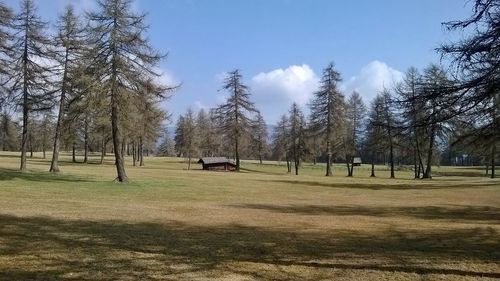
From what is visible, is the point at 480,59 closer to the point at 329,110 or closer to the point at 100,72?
the point at 100,72

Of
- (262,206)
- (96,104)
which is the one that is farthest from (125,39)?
(262,206)

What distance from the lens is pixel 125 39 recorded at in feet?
94.0

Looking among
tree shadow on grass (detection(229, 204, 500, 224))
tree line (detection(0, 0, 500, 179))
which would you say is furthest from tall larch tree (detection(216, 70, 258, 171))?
tree shadow on grass (detection(229, 204, 500, 224))

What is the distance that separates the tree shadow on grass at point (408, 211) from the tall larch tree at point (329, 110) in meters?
37.4

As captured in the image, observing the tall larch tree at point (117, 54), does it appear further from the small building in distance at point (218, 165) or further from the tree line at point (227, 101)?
the small building in distance at point (218, 165)

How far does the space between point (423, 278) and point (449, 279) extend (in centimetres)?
40

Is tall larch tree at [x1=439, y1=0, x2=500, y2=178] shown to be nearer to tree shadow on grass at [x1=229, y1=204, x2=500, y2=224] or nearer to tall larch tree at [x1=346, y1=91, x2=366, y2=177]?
tree shadow on grass at [x1=229, y1=204, x2=500, y2=224]

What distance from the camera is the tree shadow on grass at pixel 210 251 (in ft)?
26.3

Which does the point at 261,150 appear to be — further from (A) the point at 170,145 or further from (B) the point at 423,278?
(B) the point at 423,278

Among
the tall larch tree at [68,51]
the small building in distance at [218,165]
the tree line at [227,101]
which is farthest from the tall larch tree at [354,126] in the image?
the tall larch tree at [68,51]

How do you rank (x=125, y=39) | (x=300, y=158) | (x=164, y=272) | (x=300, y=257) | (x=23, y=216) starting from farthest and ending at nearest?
(x=300, y=158)
(x=125, y=39)
(x=23, y=216)
(x=300, y=257)
(x=164, y=272)

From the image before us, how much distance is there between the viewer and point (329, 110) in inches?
2409

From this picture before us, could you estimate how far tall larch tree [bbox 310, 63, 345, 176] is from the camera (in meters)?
61.0

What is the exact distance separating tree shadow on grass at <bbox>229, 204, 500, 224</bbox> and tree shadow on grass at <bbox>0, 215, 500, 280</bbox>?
Answer: 210 inches
